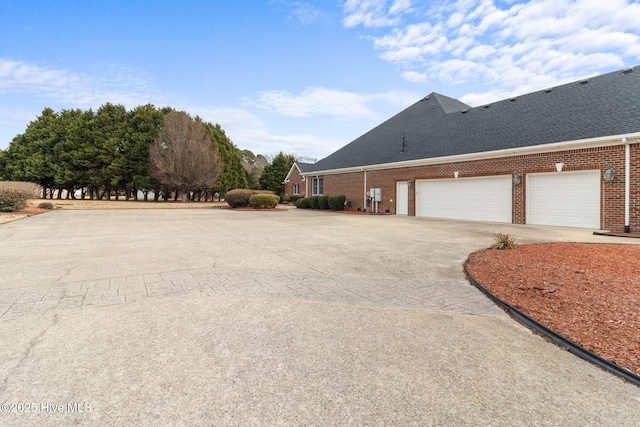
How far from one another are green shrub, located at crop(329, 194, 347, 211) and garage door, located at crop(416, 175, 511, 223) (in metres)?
5.88

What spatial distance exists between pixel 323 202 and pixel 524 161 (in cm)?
1305

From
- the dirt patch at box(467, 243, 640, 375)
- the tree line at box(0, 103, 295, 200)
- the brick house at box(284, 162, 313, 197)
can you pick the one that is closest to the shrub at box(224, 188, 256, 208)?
the brick house at box(284, 162, 313, 197)

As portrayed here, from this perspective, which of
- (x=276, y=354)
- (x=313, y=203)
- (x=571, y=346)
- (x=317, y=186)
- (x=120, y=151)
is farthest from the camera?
(x=120, y=151)

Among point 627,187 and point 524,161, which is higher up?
point 524,161

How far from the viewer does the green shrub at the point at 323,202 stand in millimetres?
22141

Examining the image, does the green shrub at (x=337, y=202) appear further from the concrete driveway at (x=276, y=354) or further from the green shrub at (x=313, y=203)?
the concrete driveway at (x=276, y=354)

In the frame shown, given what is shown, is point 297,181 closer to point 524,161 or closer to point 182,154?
point 182,154

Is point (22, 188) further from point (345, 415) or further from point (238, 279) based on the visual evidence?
point (345, 415)

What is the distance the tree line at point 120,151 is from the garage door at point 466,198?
21357mm

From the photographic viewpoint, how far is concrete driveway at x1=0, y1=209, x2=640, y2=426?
1.78m

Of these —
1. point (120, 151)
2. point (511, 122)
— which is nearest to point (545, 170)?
point (511, 122)

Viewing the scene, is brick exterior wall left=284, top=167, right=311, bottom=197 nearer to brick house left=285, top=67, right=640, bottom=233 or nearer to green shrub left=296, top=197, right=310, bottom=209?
green shrub left=296, top=197, right=310, bottom=209

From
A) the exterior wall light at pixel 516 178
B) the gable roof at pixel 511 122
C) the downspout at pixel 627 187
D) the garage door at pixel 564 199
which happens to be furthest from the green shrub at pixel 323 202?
the downspout at pixel 627 187

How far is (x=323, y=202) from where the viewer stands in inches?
881
